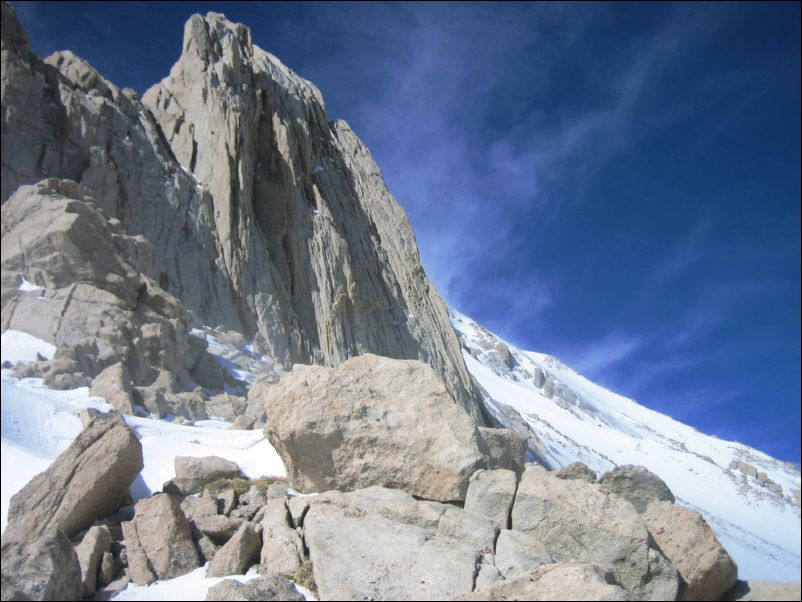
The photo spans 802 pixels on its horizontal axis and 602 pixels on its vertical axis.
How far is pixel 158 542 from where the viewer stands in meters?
8.56

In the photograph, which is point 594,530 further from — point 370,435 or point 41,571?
point 41,571

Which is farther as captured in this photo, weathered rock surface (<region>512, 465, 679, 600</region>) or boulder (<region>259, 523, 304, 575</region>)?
weathered rock surface (<region>512, 465, 679, 600</region>)

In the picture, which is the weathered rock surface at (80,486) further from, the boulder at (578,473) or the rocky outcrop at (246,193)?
the rocky outcrop at (246,193)

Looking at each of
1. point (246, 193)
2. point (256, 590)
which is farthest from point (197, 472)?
point (246, 193)

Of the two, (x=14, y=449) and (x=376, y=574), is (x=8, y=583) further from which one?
(x=376, y=574)

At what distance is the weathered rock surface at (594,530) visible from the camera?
8.45m

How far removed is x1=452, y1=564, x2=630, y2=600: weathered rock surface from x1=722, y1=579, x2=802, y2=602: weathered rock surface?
9.93 ft

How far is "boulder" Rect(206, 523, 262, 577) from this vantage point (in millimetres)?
8258

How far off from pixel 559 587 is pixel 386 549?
2.39 meters

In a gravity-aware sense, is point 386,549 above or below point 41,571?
below

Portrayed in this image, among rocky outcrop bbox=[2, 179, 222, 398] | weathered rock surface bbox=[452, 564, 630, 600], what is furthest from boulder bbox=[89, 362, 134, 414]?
weathered rock surface bbox=[452, 564, 630, 600]

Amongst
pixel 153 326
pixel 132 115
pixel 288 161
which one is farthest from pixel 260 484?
pixel 288 161

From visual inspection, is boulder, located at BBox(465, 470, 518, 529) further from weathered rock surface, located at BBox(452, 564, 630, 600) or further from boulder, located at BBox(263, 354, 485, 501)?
weathered rock surface, located at BBox(452, 564, 630, 600)

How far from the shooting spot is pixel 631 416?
1745cm
